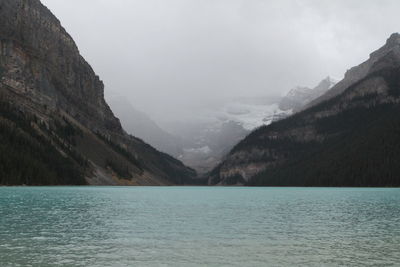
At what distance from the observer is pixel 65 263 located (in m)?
35.5

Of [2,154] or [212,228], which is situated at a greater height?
[2,154]

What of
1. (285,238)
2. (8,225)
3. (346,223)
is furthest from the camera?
(346,223)

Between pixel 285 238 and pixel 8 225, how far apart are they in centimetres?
3435

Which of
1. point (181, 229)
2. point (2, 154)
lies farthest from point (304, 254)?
point (2, 154)

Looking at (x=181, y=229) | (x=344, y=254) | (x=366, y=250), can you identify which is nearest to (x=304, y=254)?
(x=344, y=254)

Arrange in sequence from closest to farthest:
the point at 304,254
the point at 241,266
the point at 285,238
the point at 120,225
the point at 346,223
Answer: the point at 241,266 < the point at 304,254 < the point at 285,238 < the point at 120,225 < the point at 346,223

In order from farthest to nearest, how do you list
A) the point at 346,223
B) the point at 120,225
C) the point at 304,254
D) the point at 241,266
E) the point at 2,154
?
the point at 2,154
the point at 346,223
the point at 120,225
the point at 304,254
the point at 241,266

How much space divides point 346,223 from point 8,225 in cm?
4669

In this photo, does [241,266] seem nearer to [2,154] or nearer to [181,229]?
[181,229]

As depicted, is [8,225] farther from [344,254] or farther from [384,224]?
[384,224]

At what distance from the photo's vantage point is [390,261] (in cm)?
3716

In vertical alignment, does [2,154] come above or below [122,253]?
above

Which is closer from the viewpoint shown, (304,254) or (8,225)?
(304,254)

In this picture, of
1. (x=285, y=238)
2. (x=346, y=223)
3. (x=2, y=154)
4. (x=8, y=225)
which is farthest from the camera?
(x=2, y=154)
